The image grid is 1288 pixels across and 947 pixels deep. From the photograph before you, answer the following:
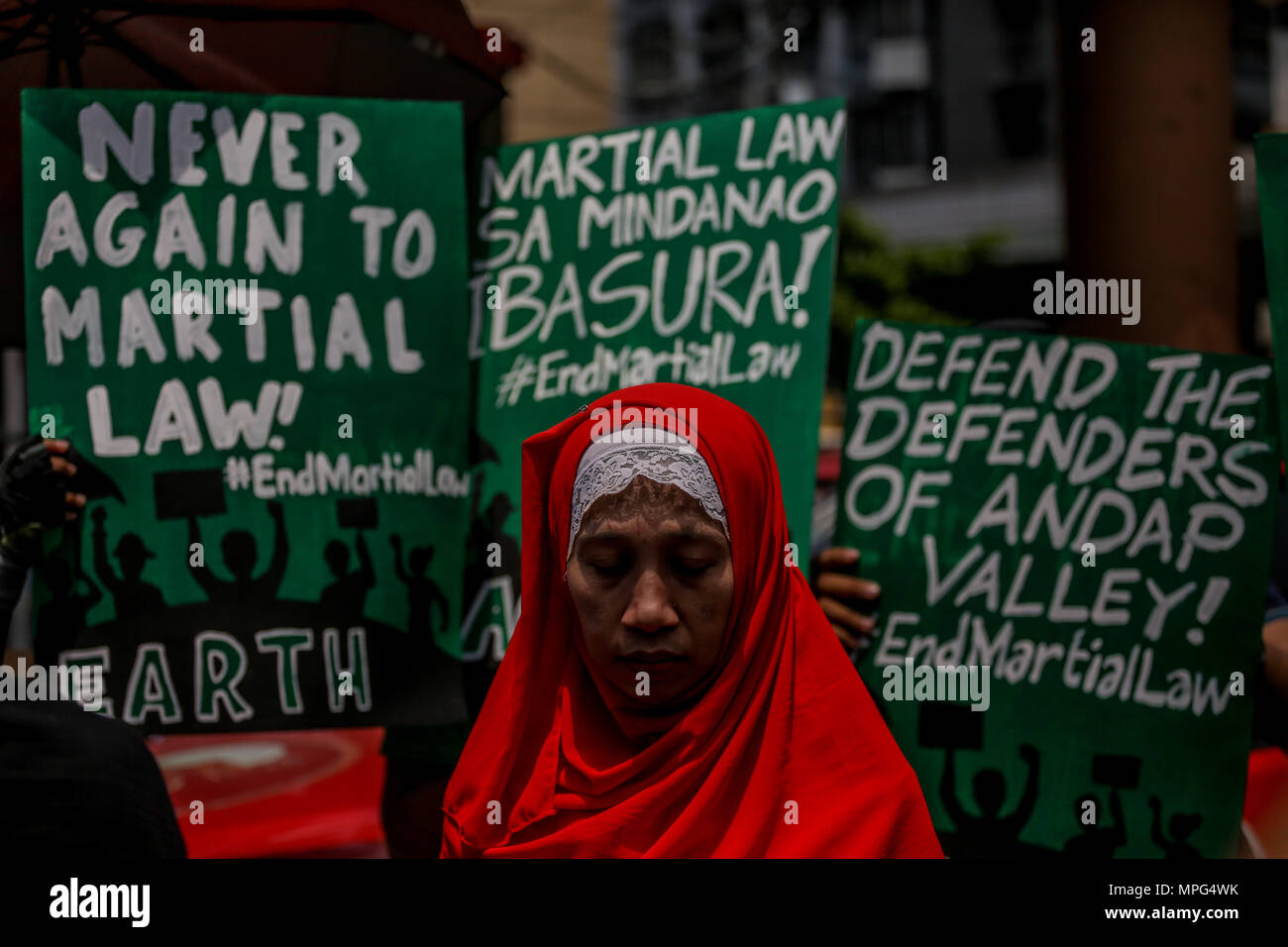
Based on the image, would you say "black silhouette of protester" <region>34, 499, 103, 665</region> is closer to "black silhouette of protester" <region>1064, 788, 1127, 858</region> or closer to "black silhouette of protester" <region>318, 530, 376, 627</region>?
"black silhouette of protester" <region>318, 530, 376, 627</region>

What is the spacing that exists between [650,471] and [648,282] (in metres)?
0.86

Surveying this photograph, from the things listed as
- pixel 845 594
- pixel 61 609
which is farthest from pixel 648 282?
pixel 61 609

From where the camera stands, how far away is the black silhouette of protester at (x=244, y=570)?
2.38 meters

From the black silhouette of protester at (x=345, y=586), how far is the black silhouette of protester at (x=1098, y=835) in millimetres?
1484

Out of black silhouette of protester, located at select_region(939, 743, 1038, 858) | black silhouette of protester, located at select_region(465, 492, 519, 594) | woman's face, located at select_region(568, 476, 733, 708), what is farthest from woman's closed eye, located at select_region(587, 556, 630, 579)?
black silhouette of protester, located at select_region(939, 743, 1038, 858)

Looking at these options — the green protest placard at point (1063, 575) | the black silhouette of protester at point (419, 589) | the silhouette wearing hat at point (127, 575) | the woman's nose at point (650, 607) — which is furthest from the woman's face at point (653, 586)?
the silhouette wearing hat at point (127, 575)

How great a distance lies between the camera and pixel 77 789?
197cm

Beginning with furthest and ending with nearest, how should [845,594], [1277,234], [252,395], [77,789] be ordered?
[845,594] < [252,395] < [1277,234] < [77,789]

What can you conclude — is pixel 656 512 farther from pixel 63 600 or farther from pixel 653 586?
pixel 63 600
